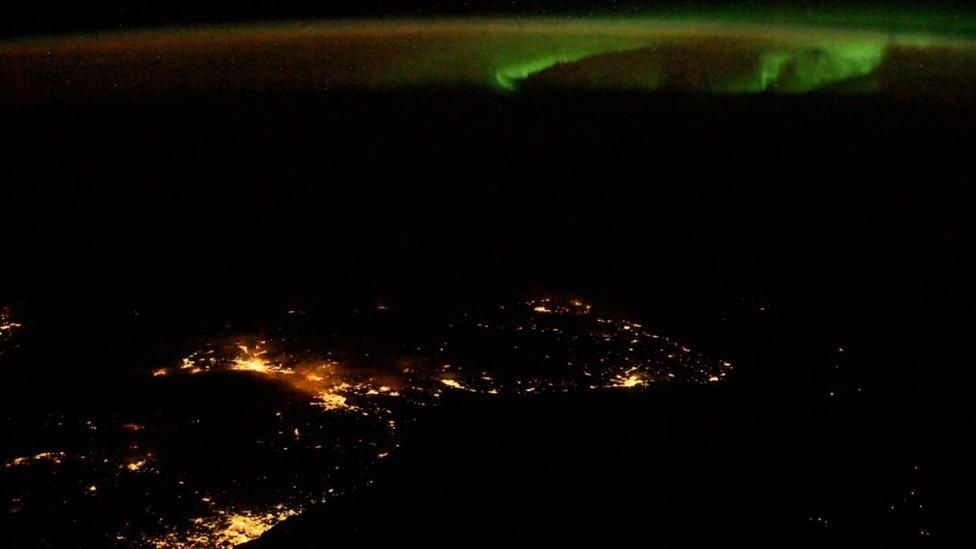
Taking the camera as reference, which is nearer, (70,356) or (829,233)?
(70,356)

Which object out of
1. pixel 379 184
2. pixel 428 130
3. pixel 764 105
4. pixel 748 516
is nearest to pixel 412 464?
pixel 748 516

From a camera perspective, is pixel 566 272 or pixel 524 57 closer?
pixel 566 272

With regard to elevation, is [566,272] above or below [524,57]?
below

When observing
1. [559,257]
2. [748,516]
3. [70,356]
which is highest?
[559,257]

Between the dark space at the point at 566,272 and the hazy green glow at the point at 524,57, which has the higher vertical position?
the hazy green glow at the point at 524,57

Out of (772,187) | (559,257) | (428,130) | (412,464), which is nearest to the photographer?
(412,464)

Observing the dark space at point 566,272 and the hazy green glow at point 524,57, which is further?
the hazy green glow at point 524,57

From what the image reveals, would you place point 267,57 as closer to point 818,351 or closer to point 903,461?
point 818,351

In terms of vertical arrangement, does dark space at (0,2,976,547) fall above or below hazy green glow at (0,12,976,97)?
below
